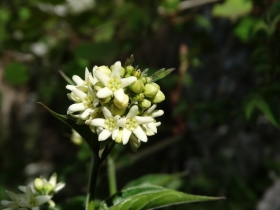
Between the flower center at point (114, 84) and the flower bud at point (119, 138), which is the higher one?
the flower center at point (114, 84)

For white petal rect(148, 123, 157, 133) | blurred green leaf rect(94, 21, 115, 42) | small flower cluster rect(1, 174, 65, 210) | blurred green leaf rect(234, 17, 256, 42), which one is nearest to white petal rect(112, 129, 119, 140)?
Answer: white petal rect(148, 123, 157, 133)

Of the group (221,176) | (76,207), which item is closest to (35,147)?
(221,176)

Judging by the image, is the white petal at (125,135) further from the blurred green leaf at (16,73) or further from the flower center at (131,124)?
the blurred green leaf at (16,73)

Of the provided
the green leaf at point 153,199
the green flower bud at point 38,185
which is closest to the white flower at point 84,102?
the green leaf at point 153,199

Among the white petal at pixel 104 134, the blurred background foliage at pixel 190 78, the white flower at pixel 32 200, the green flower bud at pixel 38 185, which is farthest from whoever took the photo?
the blurred background foliage at pixel 190 78

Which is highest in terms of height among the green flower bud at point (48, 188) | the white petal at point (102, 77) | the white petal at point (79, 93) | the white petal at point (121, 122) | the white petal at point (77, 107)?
the white petal at point (102, 77)

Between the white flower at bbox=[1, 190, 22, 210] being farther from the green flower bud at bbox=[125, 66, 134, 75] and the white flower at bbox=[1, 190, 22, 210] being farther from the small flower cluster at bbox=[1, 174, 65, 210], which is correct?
Result: the green flower bud at bbox=[125, 66, 134, 75]

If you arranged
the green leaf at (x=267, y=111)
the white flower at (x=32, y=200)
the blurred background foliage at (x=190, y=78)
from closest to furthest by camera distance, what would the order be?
the white flower at (x=32, y=200) < the green leaf at (x=267, y=111) < the blurred background foliage at (x=190, y=78)
